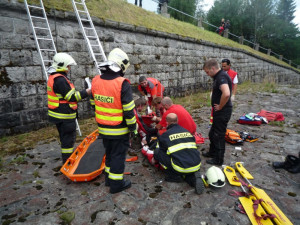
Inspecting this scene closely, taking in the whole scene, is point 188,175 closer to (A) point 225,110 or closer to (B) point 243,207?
(B) point 243,207

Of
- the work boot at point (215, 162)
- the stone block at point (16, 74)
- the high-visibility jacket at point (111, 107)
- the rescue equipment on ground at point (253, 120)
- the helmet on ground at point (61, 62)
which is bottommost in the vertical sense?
the work boot at point (215, 162)

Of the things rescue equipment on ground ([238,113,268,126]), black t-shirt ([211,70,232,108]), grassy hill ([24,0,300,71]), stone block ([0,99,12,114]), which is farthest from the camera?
rescue equipment on ground ([238,113,268,126])

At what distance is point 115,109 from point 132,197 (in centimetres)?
135

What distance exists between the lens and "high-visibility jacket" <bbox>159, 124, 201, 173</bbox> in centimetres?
302

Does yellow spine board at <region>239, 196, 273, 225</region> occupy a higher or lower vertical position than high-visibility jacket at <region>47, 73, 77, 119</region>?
lower

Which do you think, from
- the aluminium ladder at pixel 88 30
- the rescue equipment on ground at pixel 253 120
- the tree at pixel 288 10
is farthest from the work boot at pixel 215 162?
the tree at pixel 288 10

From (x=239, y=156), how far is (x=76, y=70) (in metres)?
5.34

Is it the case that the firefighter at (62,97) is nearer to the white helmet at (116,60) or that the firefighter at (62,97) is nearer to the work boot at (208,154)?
the white helmet at (116,60)

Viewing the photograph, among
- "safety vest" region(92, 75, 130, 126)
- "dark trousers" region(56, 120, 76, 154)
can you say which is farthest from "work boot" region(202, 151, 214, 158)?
"dark trousers" region(56, 120, 76, 154)

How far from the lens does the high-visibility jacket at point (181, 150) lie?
3020mm

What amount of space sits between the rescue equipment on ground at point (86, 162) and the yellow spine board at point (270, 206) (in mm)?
2366

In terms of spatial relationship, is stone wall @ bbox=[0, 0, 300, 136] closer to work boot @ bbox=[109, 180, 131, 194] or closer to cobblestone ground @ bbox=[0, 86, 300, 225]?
cobblestone ground @ bbox=[0, 86, 300, 225]

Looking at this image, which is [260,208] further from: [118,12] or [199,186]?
[118,12]

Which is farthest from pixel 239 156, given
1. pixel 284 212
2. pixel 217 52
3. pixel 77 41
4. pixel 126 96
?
pixel 217 52
